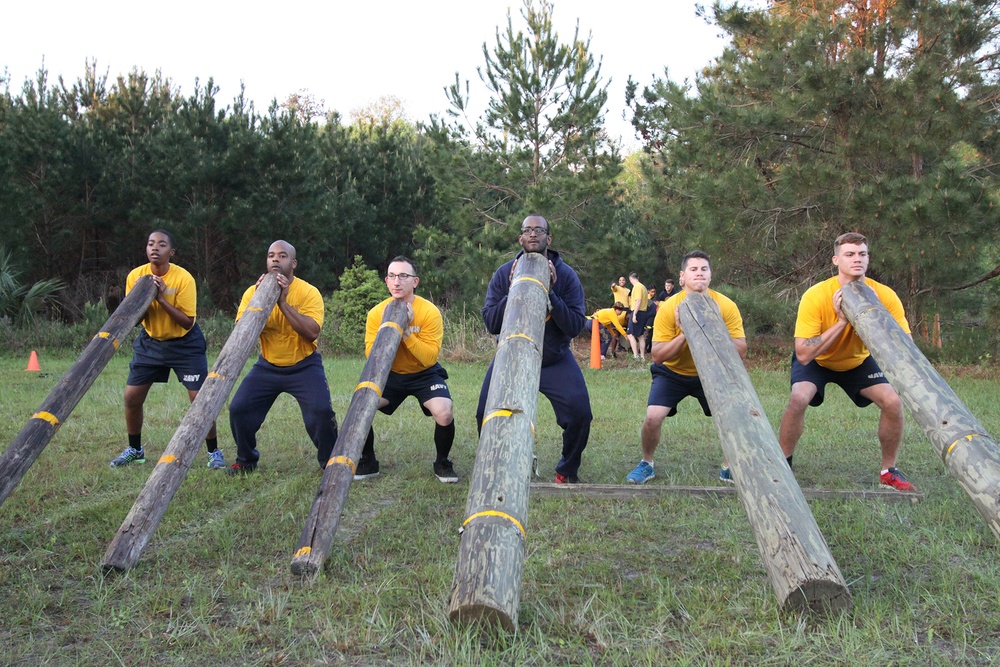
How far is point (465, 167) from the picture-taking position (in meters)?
16.8

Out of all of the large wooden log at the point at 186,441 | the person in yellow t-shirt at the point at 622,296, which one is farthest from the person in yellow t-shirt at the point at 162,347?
the person in yellow t-shirt at the point at 622,296

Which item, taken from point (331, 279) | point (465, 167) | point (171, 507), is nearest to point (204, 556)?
point (171, 507)

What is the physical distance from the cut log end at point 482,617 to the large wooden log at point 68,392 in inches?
98.7

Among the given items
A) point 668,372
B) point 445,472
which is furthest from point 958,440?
point 445,472

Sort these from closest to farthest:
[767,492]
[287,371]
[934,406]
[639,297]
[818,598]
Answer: [818,598] → [767,492] → [934,406] → [287,371] → [639,297]

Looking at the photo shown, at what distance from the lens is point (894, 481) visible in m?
4.94

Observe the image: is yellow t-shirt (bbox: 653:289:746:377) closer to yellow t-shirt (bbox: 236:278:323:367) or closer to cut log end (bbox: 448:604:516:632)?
yellow t-shirt (bbox: 236:278:323:367)

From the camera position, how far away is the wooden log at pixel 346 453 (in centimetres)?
349

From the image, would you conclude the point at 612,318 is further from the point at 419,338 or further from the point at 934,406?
the point at 934,406

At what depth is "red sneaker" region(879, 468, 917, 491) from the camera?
486 cm

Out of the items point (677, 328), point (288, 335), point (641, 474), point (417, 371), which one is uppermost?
point (677, 328)

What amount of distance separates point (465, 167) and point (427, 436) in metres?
10.7

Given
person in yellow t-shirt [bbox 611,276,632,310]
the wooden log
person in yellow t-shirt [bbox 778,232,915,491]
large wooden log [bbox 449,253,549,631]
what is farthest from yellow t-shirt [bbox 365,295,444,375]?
person in yellow t-shirt [bbox 611,276,632,310]

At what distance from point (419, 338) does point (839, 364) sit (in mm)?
2768
